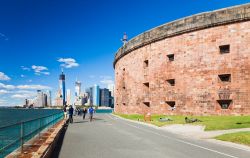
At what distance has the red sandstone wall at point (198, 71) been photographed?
28859 mm

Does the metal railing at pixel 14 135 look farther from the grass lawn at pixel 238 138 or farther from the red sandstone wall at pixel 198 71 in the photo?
the red sandstone wall at pixel 198 71

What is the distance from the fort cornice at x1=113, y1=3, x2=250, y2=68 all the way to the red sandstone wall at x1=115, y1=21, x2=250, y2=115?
0.57 metres

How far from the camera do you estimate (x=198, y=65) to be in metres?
32.6

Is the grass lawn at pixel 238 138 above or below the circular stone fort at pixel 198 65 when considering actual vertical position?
below

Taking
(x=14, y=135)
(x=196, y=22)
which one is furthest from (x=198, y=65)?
(x=14, y=135)

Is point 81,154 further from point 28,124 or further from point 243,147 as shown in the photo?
point 243,147

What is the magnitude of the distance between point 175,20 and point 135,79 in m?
12.8

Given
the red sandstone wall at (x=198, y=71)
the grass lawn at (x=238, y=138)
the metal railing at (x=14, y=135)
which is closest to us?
the metal railing at (x=14, y=135)

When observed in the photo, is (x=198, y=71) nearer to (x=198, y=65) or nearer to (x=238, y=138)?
(x=198, y=65)

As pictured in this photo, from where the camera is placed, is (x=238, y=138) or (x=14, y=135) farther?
(x=238, y=138)

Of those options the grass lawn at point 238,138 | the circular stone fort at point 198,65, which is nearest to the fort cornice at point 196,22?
the circular stone fort at point 198,65

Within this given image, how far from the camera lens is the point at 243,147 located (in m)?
12.6

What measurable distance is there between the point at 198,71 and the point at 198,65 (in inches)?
27.2

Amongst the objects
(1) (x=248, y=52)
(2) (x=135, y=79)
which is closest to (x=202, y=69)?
Answer: (1) (x=248, y=52)
